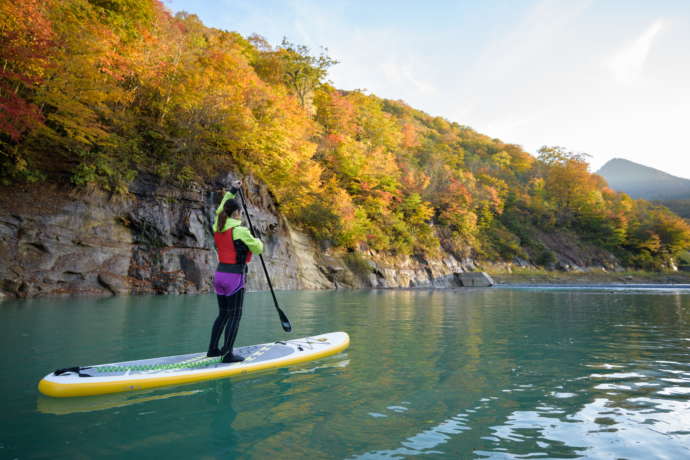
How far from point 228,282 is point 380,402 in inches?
95.3

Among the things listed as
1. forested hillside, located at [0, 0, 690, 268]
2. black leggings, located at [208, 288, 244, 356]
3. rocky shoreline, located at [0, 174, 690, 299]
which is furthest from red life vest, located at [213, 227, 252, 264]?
rocky shoreline, located at [0, 174, 690, 299]

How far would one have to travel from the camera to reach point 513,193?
54031 mm

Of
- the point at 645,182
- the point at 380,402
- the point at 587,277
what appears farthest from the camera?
the point at 645,182

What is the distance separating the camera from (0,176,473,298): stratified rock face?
1376 centimetres

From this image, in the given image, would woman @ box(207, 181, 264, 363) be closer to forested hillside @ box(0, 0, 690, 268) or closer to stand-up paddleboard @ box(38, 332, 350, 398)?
stand-up paddleboard @ box(38, 332, 350, 398)

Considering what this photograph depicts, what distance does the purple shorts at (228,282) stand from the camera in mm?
4906

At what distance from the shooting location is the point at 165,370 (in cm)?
435

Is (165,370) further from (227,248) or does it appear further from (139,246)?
(139,246)

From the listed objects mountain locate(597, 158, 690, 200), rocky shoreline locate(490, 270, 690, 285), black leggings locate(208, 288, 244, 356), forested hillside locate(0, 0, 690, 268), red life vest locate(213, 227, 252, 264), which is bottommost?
rocky shoreline locate(490, 270, 690, 285)

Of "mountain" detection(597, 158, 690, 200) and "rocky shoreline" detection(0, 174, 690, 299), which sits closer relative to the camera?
"rocky shoreline" detection(0, 174, 690, 299)

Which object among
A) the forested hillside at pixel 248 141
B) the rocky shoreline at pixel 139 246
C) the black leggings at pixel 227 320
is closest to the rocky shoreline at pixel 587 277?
the forested hillside at pixel 248 141

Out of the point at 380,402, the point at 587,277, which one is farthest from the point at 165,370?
→ the point at 587,277

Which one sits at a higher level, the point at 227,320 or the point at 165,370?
the point at 227,320

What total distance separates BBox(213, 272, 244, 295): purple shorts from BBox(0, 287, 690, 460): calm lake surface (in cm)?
110
